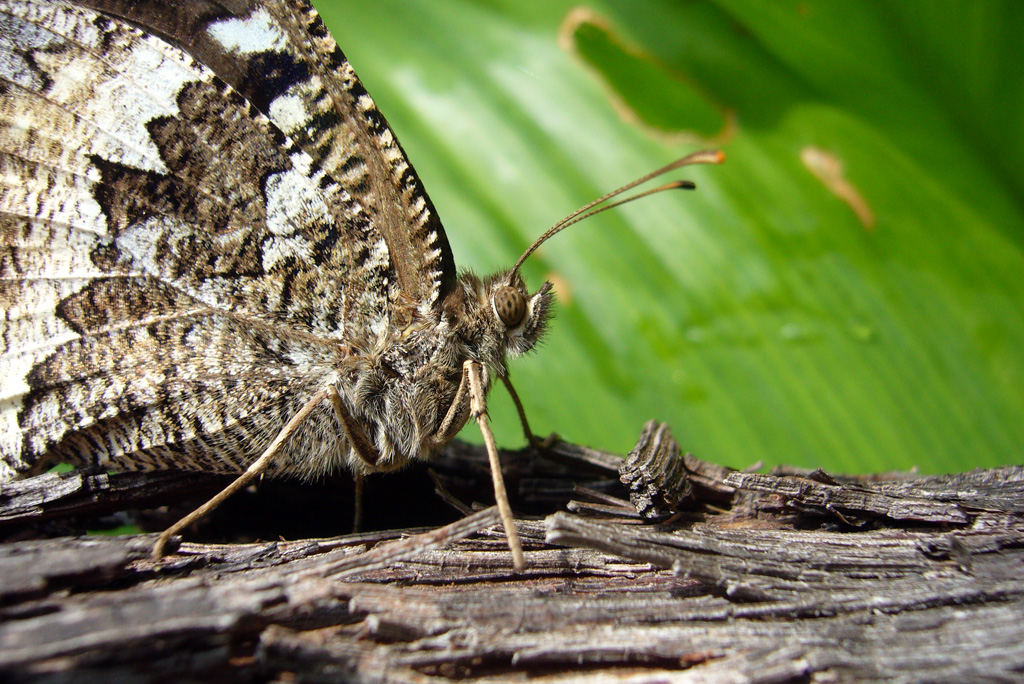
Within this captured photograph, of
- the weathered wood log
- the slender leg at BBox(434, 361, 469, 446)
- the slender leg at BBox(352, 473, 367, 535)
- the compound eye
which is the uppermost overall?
the compound eye

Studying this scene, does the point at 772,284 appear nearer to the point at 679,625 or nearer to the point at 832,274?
the point at 832,274

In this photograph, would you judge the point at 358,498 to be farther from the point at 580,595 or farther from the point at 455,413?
the point at 580,595

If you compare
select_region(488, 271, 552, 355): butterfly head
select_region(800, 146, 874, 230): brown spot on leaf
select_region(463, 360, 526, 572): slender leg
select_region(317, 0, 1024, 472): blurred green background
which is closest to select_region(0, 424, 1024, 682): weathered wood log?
select_region(463, 360, 526, 572): slender leg

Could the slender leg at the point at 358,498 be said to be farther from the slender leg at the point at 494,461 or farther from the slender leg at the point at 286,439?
the slender leg at the point at 494,461

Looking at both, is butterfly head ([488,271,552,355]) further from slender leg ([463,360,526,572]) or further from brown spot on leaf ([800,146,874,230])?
brown spot on leaf ([800,146,874,230])

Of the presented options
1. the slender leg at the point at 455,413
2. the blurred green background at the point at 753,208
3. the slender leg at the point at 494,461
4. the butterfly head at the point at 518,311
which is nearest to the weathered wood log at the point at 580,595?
the slender leg at the point at 494,461

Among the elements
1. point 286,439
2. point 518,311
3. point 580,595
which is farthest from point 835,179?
point 286,439
